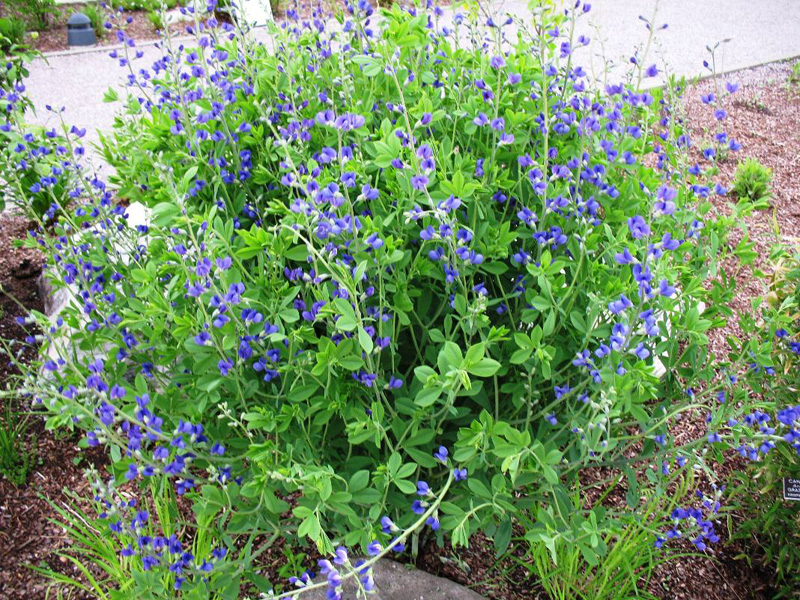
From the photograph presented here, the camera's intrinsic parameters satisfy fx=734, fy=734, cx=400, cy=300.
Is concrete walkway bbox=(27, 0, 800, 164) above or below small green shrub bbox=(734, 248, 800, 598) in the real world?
above

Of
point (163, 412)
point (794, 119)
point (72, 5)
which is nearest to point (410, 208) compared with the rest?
point (163, 412)

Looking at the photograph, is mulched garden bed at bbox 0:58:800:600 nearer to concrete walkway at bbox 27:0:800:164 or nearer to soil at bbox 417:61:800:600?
soil at bbox 417:61:800:600

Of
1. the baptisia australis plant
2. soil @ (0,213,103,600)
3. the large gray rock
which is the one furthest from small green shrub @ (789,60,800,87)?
soil @ (0,213,103,600)

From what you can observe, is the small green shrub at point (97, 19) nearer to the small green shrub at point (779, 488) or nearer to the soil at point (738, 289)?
the soil at point (738, 289)

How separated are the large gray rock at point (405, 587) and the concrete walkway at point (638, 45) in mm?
4671

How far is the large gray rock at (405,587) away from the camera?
7.56 feet

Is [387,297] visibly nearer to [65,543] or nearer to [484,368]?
[484,368]

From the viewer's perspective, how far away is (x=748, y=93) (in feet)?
22.4

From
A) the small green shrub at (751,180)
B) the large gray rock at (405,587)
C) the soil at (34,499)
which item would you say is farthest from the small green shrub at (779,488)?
the soil at (34,499)

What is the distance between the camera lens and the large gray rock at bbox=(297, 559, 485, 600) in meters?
2.30

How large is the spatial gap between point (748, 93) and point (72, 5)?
802cm

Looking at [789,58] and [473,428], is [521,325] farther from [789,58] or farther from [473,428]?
[789,58]

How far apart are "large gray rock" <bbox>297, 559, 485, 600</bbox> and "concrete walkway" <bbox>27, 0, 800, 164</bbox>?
467 cm

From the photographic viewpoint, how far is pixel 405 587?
233 cm
